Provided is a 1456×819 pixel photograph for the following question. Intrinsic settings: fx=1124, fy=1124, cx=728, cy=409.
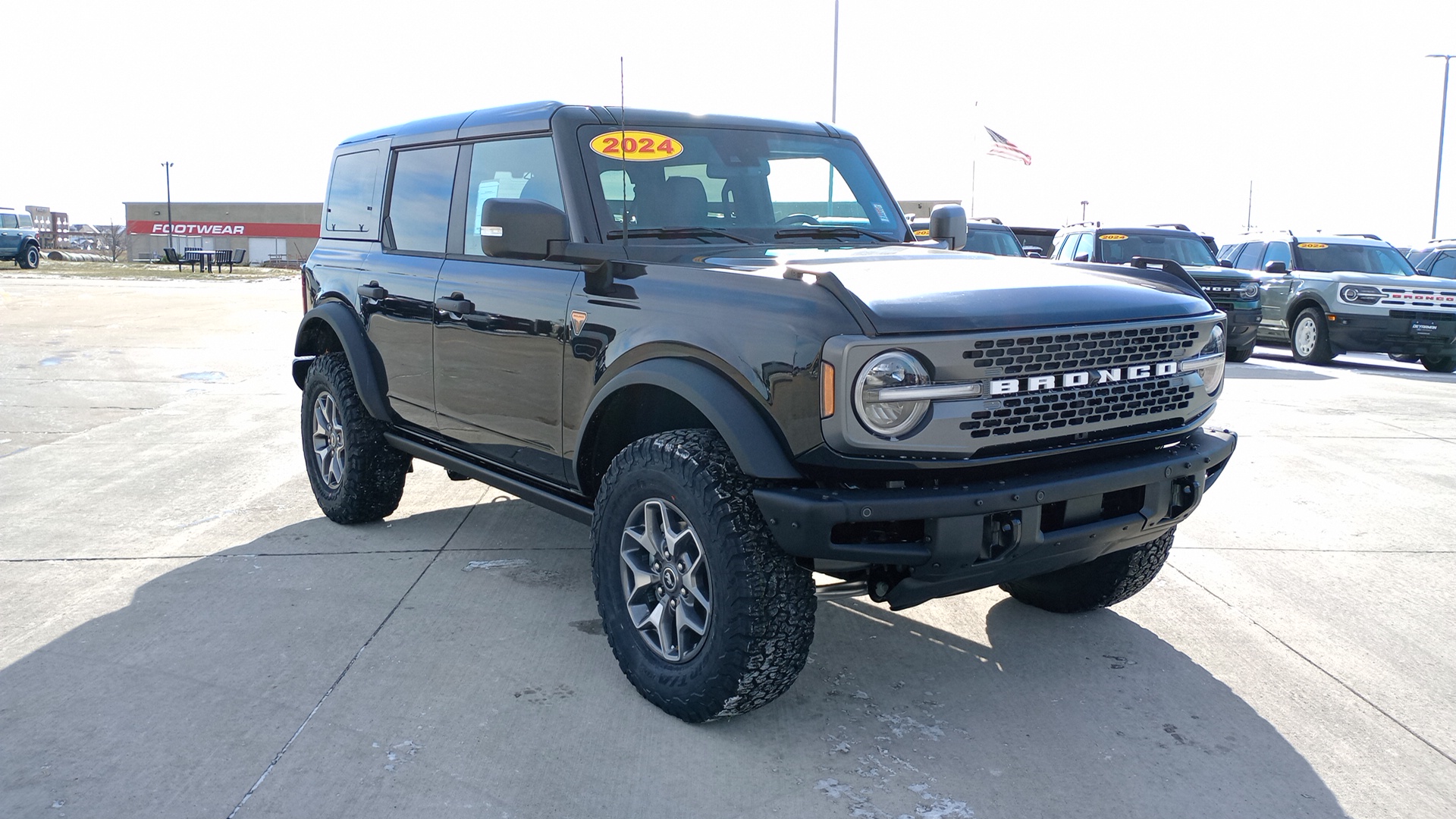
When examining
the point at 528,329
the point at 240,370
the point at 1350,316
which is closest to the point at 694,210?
the point at 528,329

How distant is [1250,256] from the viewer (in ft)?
56.0

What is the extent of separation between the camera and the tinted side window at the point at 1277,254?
53.2ft

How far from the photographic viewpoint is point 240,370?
12.1 m

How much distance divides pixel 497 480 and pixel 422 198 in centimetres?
141

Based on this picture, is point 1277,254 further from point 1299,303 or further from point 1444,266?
point 1444,266

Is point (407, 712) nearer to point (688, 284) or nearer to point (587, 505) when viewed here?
point (587, 505)

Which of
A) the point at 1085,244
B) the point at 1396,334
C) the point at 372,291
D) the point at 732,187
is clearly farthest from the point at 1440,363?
the point at 372,291

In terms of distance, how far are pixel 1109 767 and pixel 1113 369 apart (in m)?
1.16

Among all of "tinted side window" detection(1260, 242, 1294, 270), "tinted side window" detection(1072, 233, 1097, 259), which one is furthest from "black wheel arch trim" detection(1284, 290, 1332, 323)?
"tinted side window" detection(1072, 233, 1097, 259)

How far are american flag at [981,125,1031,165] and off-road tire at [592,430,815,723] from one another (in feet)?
85.9

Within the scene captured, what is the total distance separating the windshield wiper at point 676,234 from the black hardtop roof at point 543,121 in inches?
19.2

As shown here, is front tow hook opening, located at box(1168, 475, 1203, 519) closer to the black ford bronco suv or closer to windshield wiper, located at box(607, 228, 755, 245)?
the black ford bronco suv

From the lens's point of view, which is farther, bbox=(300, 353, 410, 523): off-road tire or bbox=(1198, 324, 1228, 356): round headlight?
bbox=(300, 353, 410, 523): off-road tire

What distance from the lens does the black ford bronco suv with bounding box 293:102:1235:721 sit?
3049 millimetres
